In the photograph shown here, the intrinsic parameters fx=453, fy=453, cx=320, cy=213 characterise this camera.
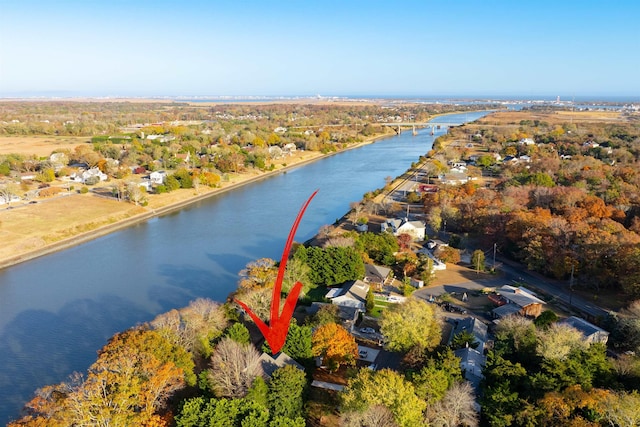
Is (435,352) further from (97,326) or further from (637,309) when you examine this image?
(97,326)

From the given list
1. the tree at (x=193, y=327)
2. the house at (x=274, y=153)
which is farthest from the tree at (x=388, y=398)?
the house at (x=274, y=153)

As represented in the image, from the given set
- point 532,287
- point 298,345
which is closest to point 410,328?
point 298,345

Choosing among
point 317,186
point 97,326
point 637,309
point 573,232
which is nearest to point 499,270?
point 573,232

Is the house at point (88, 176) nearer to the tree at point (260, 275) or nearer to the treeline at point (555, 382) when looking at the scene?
the tree at point (260, 275)

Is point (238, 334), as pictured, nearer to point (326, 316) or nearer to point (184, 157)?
point (326, 316)

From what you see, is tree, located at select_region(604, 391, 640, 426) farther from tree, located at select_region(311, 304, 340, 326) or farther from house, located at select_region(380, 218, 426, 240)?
house, located at select_region(380, 218, 426, 240)

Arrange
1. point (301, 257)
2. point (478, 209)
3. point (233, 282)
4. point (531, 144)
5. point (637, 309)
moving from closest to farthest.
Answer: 1. point (637, 309)
2. point (301, 257)
3. point (233, 282)
4. point (478, 209)
5. point (531, 144)
